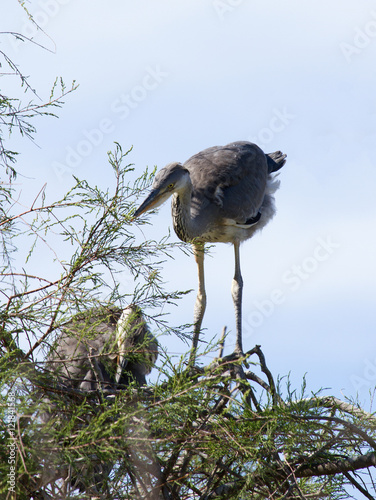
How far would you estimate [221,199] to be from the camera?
5480 mm

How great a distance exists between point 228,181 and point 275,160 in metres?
1.34

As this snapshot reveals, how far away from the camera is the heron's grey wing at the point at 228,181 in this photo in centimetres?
543

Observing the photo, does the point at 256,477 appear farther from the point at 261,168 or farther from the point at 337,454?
the point at 261,168

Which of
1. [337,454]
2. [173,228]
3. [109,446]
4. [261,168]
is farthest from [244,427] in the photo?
[261,168]

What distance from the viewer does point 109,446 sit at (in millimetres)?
2055

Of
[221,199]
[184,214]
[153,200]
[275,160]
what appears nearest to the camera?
[153,200]

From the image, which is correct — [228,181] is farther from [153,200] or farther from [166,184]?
[153,200]

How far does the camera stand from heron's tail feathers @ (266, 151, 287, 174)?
6633 millimetres

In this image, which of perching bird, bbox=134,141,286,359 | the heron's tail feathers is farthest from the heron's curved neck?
the heron's tail feathers

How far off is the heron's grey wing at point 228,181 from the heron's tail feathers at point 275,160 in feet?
1.52

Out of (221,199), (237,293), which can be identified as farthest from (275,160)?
(237,293)

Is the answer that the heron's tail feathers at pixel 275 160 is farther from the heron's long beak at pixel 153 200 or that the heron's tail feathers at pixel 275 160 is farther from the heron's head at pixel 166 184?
the heron's long beak at pixel 153 200

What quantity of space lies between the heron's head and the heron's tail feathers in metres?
1.81

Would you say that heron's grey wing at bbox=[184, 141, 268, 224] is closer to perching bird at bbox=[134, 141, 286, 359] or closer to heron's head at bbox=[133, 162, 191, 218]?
perching bird at bbox=[134, 141, 286, 359]
